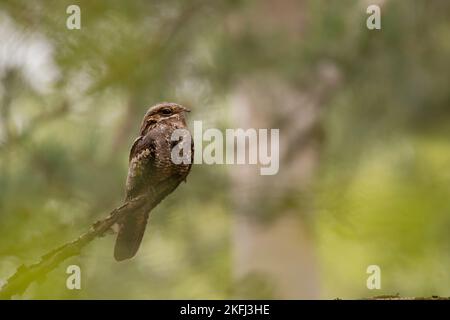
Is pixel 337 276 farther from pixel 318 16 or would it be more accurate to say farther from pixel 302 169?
pixel 318 16

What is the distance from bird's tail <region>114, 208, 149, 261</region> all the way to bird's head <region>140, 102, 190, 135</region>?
36mm

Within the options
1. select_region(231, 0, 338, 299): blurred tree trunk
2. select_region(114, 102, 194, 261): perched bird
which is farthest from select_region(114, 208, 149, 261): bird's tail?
select_region(231, 0, 338, 299): blurred tree trunk

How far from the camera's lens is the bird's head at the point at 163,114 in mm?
269

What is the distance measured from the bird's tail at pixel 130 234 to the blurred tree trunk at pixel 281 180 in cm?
118

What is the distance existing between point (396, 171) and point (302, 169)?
0.39 metres

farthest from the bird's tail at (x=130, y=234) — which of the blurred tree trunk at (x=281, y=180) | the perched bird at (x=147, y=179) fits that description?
the blurred tree trunk at (x=281, y=180)

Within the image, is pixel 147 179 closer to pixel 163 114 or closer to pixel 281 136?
pixel 163 114

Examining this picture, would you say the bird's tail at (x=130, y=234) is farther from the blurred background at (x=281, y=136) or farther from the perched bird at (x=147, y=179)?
the blurred background at (x=281, y=136)

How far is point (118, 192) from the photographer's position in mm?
1354

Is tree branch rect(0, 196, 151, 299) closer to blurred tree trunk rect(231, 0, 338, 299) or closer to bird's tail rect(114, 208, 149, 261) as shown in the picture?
bird's tail rect(114, 208, 149, 261)

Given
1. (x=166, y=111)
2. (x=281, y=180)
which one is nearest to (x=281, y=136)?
(x=281, y=180)

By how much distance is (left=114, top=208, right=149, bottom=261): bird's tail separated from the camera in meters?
0.24

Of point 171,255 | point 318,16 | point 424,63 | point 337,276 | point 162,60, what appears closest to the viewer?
point 318,16
